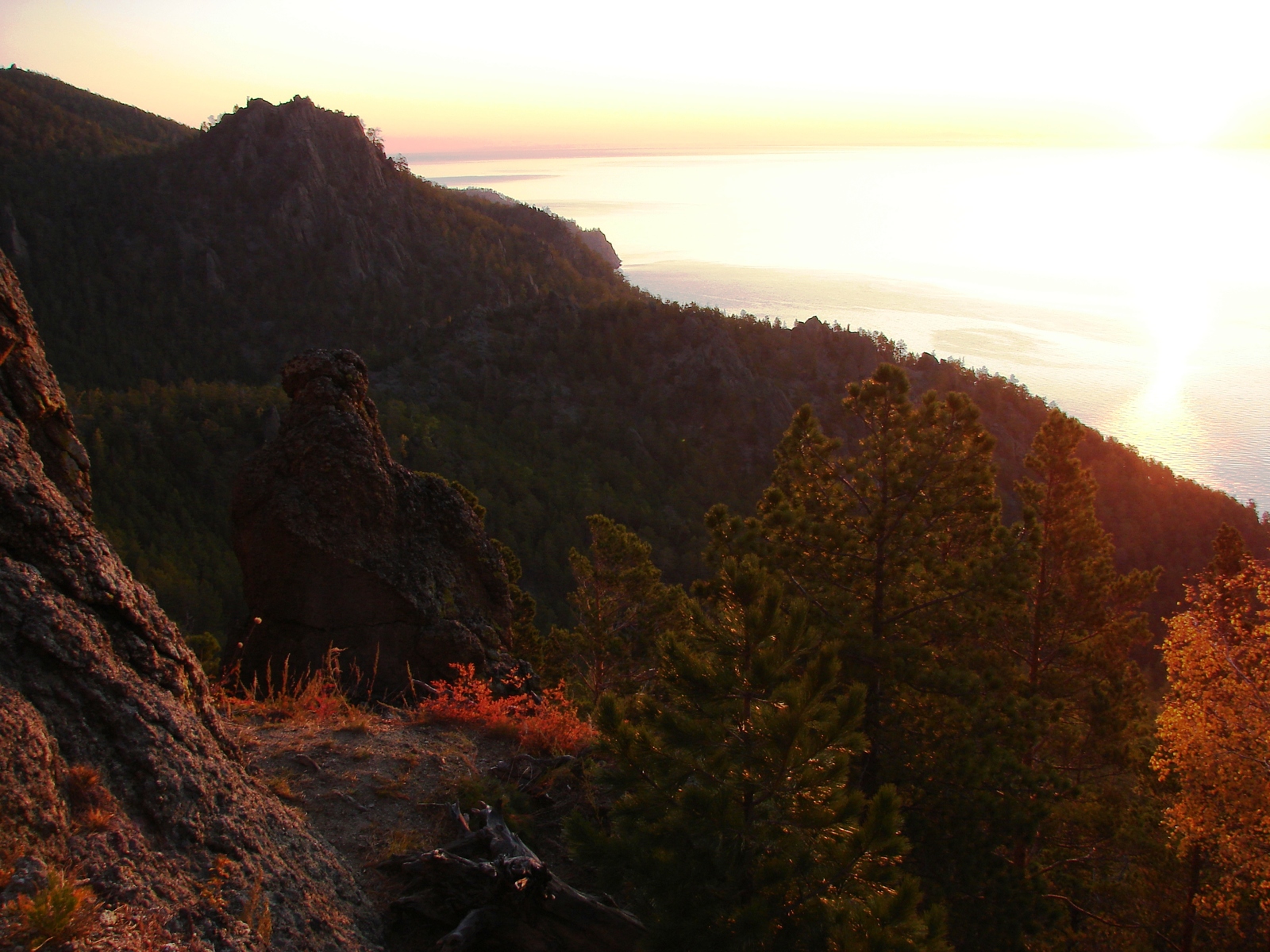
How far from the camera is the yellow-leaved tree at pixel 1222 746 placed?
9164mm

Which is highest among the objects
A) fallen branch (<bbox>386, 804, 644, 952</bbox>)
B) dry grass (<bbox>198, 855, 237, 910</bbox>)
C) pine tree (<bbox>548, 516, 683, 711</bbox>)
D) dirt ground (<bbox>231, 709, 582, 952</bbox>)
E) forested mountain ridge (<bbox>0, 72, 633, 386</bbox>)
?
forested mountain ridge (<bbox>0, 72, 633, 386</bbox>)

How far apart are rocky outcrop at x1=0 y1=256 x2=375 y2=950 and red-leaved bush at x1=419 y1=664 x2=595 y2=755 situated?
8.51 ft

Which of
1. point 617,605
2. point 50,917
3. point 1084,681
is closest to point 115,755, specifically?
point 50,917

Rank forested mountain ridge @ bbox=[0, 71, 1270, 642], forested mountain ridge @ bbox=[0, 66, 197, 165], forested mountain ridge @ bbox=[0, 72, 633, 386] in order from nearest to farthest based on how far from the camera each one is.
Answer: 1. forested mountain ridge @ bbox=[0, 71, 1270, 642]
2. forested mountain ridge @ bbox=[0, 72, 633, 386]
3. forested mountain ridge @ bbox=[0, 66, 197, 165]

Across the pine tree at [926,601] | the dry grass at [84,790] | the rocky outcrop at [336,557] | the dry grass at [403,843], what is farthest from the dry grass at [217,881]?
the pine tree at [926,601]

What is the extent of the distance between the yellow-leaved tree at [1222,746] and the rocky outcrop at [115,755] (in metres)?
10.00

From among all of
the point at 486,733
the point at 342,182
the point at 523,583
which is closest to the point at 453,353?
the point at 523,583

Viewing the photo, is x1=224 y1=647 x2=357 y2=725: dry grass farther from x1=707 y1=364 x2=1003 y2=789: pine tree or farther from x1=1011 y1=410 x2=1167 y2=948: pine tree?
x1=1011 y1=410 x2=1167 y2=948: pine tree

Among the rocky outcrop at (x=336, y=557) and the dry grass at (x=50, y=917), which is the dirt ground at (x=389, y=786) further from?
the rocky outcrop at (x=336, y=557)

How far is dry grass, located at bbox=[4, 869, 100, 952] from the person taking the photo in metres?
2.14

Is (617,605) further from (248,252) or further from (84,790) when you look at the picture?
(248,252)

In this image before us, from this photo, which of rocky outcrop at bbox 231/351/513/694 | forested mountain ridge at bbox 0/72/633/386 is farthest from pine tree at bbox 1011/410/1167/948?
forested mountain ridge at bbox 0/72/633/386

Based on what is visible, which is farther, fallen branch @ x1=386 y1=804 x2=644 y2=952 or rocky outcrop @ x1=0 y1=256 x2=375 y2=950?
fallen branch @ x1=386 y1=804 x2=644 y2=952

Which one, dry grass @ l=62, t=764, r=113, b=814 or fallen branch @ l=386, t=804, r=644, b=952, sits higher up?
dry grass @ l=62, t=764, r=113, b=814
